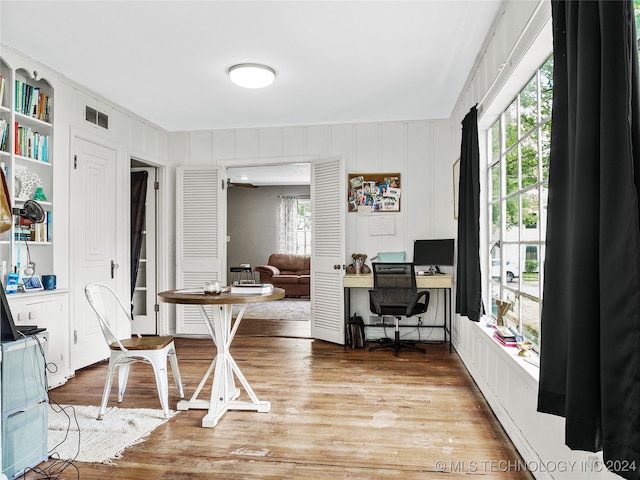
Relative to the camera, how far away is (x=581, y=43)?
1.17m

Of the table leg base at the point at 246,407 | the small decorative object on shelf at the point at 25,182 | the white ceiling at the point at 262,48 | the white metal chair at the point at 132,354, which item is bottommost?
the table leg base at the point at 246,407

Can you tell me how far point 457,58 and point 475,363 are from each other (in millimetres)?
2436

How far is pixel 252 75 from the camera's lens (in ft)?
11.0

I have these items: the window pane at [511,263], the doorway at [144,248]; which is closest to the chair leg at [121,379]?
the doorway at [144,248]

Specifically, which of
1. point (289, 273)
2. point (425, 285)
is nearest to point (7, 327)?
point (425, 285)

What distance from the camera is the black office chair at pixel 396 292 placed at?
4125 millimetres

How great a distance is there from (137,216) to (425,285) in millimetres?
3577

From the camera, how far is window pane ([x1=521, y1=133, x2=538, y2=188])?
2.30 metres

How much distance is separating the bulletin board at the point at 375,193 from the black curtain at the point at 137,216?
258 cm

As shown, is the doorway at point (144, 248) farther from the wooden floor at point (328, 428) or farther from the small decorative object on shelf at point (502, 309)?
the small decorative object on shelf at point (502, 309)

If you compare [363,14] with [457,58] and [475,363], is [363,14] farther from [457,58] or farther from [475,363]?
[475,363]

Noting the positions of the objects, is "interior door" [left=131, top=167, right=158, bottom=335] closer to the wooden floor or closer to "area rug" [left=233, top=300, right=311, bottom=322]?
the wooden floor

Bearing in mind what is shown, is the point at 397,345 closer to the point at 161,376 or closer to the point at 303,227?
the point at 161,376

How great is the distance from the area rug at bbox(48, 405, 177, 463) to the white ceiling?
101 inches
